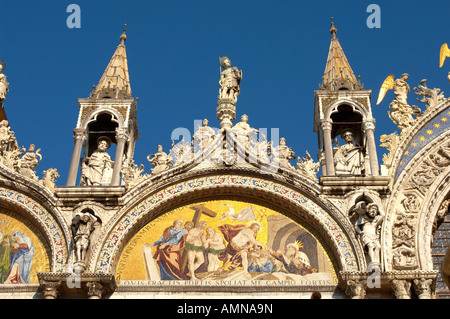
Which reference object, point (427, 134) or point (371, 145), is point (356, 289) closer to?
point (371, 145)

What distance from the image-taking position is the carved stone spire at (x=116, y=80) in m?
16.9

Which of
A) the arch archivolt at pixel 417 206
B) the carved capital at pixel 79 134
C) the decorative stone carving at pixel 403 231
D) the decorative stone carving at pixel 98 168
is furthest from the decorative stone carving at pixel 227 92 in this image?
the decorative stone carving at pixel 403 231

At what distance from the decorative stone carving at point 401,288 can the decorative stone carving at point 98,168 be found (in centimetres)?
642

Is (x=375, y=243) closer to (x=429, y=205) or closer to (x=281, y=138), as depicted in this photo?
(x=429, y=205)

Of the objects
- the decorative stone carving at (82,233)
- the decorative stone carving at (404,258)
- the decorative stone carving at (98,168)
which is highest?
the decorative stone carving at (98,168)

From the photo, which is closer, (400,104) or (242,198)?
(242,198)

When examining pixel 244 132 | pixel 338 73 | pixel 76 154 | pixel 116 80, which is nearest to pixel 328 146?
pixel 244 132

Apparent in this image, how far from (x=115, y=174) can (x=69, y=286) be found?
2936 millimetres

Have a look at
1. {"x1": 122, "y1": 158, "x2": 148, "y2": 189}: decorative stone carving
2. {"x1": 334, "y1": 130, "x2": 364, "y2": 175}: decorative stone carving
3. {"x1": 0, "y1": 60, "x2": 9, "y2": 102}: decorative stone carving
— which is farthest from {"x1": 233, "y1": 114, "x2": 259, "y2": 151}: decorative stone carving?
{"x1": 0, "y1": 60, "x2": 9, "y2": 102}: decorative stone carving

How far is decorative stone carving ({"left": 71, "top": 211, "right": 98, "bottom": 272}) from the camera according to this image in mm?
13789

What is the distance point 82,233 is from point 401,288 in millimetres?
6163

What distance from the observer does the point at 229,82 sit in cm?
1725

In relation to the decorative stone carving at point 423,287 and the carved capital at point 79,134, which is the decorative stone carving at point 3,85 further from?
the decorative stone carving at point 423,287
